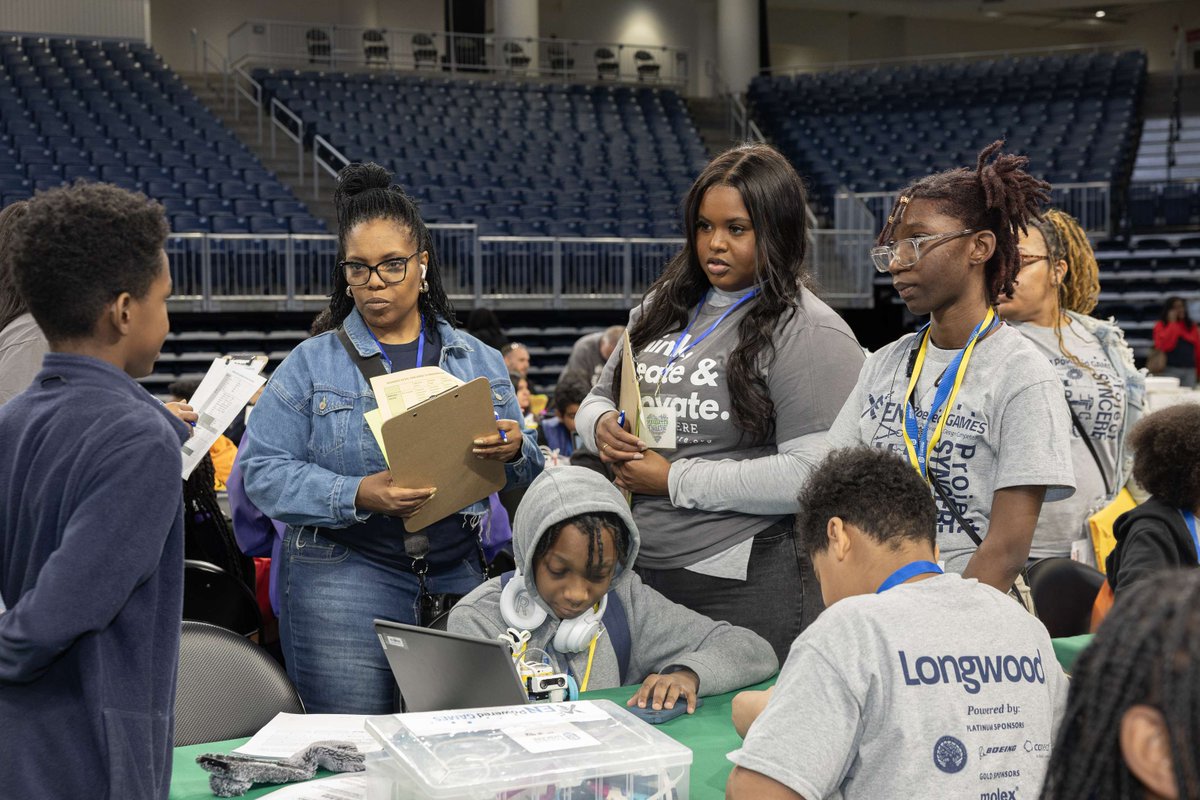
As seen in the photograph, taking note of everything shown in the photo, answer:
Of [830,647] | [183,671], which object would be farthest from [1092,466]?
[183,671]

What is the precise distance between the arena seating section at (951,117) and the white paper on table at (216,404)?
40.2 feet

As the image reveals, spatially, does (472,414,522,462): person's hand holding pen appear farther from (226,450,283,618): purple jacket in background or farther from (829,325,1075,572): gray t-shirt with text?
(226,450,283,618): purple jacket in background

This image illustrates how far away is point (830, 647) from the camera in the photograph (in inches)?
57.0

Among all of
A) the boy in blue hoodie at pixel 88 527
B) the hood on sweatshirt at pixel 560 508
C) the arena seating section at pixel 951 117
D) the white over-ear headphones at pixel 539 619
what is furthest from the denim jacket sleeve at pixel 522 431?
the arena seating section at pixel 951 117

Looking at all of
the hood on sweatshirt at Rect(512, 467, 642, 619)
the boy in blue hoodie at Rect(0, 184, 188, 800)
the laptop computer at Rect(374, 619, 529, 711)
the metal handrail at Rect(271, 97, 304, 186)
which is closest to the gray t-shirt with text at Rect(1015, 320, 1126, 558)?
the hood on sweatshirt at Rect(512, 467, 642, 619)

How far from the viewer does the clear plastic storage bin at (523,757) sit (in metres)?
1.41

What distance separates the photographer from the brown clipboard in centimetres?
238

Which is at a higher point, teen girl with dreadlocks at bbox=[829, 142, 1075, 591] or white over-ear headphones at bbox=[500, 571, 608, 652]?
teen girl with dreadlocks at bbox=[829, 142, 1075, 591]

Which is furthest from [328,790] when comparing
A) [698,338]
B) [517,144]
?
[517,144]

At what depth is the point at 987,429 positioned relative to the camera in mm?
2049

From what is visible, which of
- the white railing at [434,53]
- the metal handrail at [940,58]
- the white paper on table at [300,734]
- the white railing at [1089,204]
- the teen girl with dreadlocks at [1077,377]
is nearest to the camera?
the white paper on table at [300,734]

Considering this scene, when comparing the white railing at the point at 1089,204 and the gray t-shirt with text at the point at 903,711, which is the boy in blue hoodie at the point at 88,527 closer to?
the gray t-shirt with text at the point at 903,711

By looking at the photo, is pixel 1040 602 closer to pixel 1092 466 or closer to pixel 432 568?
pixel 1092 466

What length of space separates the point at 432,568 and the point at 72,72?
13740mm
